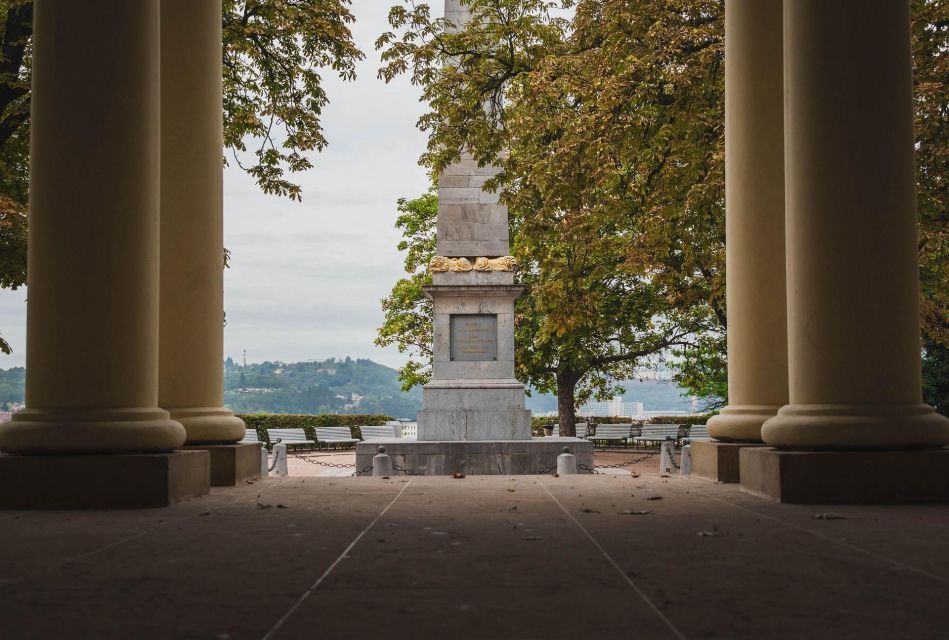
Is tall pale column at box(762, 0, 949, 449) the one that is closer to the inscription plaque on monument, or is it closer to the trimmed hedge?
the inscription plaque on monument

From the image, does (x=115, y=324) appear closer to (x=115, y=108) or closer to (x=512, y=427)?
(x=115, y=108)

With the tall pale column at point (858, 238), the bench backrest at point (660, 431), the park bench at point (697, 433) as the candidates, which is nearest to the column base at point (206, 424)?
the tall pale column at point (858, 238)

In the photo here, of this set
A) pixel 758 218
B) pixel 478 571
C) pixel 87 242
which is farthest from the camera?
pixel 758 218

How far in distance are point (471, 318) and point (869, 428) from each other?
1831 cm

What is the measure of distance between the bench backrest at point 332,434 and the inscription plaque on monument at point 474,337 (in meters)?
18.8

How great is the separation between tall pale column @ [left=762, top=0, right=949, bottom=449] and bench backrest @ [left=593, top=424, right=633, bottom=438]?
3855cm

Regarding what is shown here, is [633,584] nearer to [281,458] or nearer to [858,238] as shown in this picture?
[858,238]

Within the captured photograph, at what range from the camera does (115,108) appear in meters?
10.6

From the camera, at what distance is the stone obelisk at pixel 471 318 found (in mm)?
27312

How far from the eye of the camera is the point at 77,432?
1032cm

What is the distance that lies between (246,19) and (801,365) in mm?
17731

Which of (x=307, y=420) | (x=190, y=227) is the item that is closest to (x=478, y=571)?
(x=190, y=227)

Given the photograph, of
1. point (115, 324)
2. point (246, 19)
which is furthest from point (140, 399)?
point (246, 19)

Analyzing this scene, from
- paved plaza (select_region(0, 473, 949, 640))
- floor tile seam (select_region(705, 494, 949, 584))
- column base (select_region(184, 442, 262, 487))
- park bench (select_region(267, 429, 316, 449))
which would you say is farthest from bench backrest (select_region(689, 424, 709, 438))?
floor tile seam (select_region(705, 494, 949, 584))
